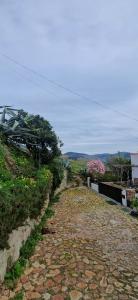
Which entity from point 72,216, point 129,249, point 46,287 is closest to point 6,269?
point 46,287

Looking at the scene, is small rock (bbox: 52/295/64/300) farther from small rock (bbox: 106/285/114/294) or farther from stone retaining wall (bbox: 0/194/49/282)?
stone retaining wall (bbox: 0/194/49/282)

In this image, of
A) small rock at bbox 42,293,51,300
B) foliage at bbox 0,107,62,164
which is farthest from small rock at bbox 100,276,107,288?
foliage at bbox 0,107,62,164

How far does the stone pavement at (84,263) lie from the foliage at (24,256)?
156 mm

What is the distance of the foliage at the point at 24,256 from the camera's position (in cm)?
763

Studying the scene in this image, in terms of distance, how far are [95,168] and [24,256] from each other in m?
24.7

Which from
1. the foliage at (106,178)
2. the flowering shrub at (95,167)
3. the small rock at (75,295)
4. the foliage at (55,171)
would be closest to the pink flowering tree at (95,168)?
the flowering shrub at (95,167)

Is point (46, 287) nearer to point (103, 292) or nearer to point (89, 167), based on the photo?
point (103, 292)

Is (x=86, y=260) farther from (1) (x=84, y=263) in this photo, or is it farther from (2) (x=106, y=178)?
(2) (x=106, y=178)

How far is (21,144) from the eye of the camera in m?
19.9

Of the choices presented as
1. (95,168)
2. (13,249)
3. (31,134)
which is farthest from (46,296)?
(95,168)

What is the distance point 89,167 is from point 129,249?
2377 centimetres

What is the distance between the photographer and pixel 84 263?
29.3ft

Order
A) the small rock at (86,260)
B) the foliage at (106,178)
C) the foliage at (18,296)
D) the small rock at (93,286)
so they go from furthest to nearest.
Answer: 1. the foliage at (106,178)
2. the small rock at (86,260)
3. the small rock at (93,286)
4. the foliage at (18,296)

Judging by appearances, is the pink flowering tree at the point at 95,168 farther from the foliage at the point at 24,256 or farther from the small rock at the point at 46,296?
the small rock at the point at 46,296
